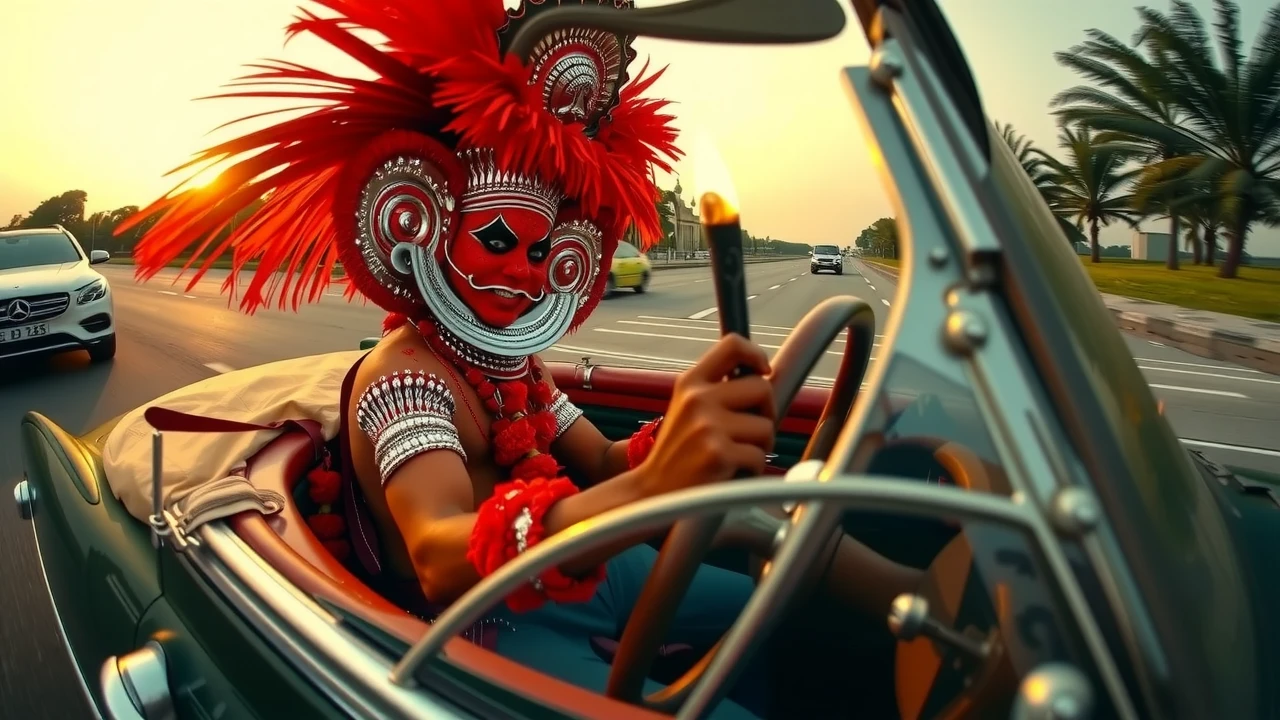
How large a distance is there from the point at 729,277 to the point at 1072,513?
36 cm

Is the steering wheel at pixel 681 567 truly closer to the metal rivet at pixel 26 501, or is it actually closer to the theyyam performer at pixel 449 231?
the theyyam performer at pixel 449 231

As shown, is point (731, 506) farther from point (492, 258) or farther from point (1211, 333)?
point (1211, 333)

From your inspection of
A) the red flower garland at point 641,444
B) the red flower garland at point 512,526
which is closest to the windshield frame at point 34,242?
the red flower garland at point 641,444

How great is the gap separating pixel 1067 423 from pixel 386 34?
128cm

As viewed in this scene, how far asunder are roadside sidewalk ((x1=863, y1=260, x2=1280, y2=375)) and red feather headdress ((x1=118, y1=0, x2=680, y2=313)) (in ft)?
28.6

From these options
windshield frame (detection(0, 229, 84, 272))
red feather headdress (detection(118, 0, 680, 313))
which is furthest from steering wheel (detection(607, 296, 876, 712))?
windshield frame (detection(0, 229, 84, 272))

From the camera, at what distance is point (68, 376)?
7570 millimetres

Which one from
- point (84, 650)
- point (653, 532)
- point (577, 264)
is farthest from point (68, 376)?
point (653, 532)

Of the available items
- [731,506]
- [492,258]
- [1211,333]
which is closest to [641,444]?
[492,258]

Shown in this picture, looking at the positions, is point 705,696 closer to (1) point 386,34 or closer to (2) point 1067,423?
(2) point 1067,423

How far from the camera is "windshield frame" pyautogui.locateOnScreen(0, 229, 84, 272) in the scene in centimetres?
825

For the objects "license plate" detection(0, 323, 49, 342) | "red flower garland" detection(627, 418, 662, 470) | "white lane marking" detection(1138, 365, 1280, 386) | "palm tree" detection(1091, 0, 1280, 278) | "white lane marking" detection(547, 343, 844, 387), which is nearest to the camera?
"red flower garland" detection(627, 418, 662, 470)

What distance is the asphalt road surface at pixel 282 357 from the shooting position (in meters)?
2.00

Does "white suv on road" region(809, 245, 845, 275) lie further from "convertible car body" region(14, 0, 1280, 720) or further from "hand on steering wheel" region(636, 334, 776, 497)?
"hand on steering wheel" region(636, 334, 776, 497)
